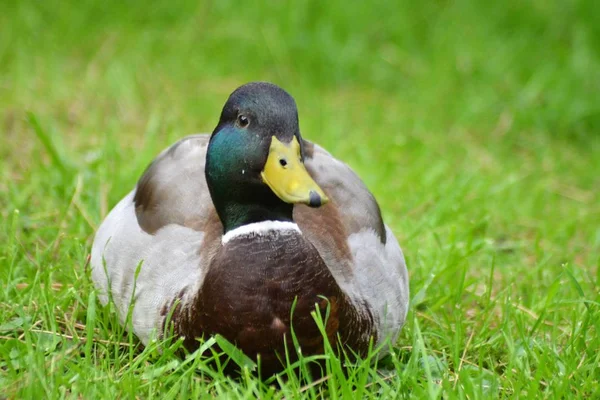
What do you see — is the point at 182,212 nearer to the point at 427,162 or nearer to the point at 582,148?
the point at 427,162

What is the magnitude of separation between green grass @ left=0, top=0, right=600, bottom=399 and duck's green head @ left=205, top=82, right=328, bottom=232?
504 mm

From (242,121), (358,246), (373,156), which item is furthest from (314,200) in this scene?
(373,156)

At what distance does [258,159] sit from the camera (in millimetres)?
2686

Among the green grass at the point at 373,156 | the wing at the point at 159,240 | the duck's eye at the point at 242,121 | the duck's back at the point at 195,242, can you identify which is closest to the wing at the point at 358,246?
the duck's back at the point at 195,242

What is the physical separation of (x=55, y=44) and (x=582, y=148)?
12.6 ft

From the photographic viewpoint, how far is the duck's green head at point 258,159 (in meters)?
2.62

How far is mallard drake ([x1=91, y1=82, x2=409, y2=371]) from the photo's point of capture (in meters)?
2.66

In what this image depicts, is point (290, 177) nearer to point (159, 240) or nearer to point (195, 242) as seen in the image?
point (195, 242)

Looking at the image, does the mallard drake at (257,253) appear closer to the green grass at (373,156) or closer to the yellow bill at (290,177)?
the yellow bill at (290,177)

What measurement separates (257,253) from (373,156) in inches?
117

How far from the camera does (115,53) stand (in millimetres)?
6543

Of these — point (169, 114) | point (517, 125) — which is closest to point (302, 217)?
point (169, 114)

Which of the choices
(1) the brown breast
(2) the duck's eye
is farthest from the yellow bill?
(1) the brown breast

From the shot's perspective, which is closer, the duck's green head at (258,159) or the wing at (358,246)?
the duck's green head at (258,159)
